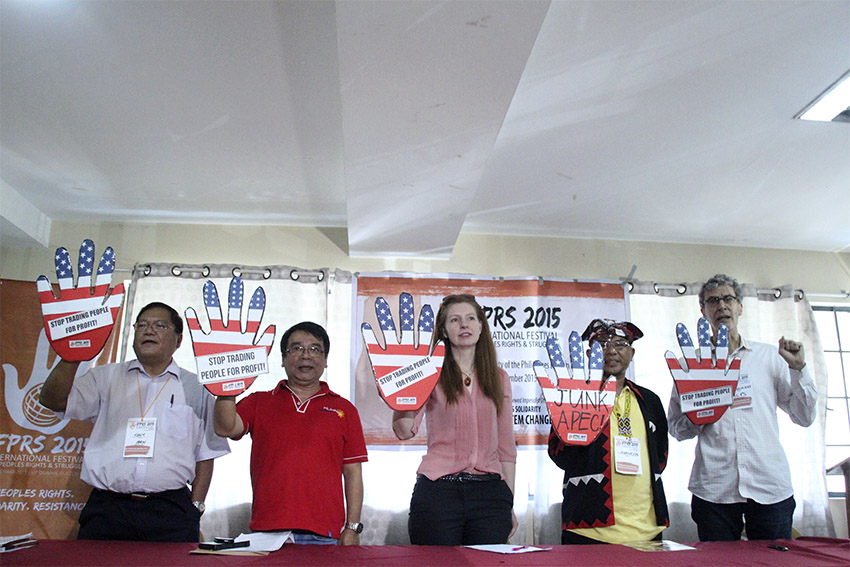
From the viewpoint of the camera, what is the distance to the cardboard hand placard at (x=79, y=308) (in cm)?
206

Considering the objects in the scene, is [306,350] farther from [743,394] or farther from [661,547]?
[743,394]

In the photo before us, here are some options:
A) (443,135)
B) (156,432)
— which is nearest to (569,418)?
(443,135)

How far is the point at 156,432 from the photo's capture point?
2.28 metres

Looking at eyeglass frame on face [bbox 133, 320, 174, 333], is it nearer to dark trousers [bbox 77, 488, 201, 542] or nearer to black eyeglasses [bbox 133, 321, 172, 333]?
black eyeglasses [bbox 133, 321, 172, 333]

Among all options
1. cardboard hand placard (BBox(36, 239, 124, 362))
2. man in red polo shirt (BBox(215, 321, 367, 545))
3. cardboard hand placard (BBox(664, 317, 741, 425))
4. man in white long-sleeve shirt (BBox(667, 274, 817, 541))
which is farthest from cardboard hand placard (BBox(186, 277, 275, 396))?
man in white long-sleeve shirt (BBox(667, 274, 817, 541))

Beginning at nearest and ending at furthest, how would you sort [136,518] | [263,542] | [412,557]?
1. [412,557]
2. [263,542]
3. [136,518]

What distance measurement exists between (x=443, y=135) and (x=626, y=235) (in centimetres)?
220

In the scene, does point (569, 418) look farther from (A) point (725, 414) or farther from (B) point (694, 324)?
(B) point (694, 324)

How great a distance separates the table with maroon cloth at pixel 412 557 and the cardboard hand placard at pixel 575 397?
0.71 metres

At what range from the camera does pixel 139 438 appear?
2.23 m

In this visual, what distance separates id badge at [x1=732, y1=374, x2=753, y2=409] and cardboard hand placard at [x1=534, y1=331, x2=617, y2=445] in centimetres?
84

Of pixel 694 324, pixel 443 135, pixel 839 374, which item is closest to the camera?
pixel 443 135

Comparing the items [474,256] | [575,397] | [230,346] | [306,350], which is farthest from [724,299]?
[230,346]

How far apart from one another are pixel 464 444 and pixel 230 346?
0.94m
